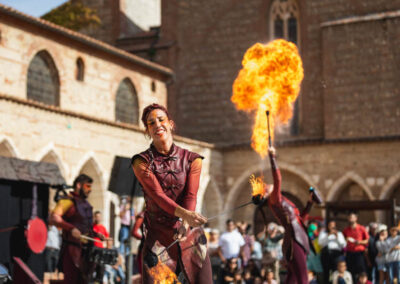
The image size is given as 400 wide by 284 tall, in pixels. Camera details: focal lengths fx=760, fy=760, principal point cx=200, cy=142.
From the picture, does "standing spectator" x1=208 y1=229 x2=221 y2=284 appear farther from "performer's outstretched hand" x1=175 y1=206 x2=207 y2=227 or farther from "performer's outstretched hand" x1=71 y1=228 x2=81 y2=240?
"performer's outstretched hand" x1=175 y1=206 x2=207 y2=227

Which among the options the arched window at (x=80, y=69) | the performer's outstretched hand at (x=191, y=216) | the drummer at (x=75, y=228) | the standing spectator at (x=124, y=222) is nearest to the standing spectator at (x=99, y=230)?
the drummer at (x=75, y=228)

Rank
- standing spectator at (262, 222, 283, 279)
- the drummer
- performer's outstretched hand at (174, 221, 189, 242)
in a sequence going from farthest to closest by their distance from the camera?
standing spectator at (262, 222, 283, 279)
the drummer
performer's outstretched hand at (174, 221, 189, 242)

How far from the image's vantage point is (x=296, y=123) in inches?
1230

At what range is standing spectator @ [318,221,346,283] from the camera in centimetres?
1639

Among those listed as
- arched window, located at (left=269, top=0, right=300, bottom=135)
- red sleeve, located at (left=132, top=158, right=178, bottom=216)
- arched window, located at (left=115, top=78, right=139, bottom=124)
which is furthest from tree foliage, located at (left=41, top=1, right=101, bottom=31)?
red sleeve, located at (left=132, top=158, right=178, bottom=216)

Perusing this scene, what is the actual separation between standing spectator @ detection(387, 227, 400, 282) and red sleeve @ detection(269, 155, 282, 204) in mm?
6228

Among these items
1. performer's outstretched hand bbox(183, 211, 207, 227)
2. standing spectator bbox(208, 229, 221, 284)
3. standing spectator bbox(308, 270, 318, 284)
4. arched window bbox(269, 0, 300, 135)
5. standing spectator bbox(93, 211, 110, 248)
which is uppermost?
arched window bbox(269, 0, 300, 135)

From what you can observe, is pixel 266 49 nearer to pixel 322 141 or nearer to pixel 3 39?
pixel 3 39

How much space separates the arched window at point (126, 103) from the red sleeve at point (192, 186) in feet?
73.4

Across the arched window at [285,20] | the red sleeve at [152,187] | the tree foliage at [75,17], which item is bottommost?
the red sleeve at [152,187]

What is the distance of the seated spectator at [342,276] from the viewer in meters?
15.4

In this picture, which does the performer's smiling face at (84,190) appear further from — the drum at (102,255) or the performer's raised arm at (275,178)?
the performer's raised arm at (275,178)

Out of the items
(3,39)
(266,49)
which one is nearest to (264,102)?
(266,49)

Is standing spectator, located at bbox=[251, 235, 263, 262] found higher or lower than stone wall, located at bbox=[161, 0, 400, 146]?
lower
